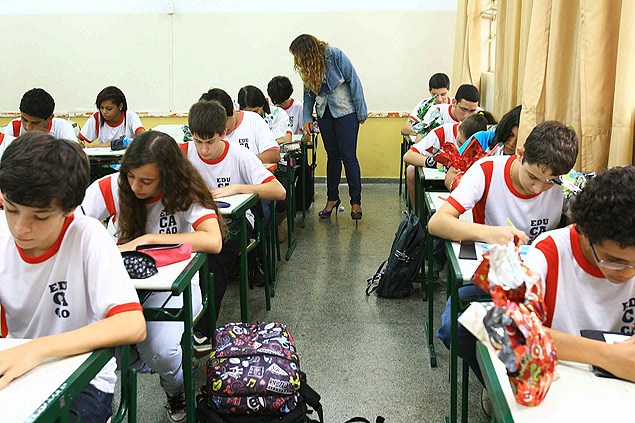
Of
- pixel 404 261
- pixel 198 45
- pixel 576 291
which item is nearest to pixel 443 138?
pixel 404 261

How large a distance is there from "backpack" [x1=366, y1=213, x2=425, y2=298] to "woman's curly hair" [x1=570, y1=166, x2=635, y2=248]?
204 centimetres

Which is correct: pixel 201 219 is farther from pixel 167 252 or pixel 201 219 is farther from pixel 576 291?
pixel 576 291

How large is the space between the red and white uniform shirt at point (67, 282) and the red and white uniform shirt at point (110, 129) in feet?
11.0

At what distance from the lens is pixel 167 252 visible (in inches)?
74.9

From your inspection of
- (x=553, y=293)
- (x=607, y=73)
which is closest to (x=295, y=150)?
(x=607, y=73)

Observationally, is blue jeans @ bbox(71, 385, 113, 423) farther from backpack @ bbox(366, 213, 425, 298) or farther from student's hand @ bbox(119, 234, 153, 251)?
backpack @ bbox(366, 213, 425, 298)

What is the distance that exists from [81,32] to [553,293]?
6911 mm

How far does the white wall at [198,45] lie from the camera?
6801 millimetres

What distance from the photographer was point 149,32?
273 inches

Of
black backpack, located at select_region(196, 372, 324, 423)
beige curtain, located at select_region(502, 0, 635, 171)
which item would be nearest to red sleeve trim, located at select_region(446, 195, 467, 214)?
beige curtain, located at select_region(502, 0, 635, 171)

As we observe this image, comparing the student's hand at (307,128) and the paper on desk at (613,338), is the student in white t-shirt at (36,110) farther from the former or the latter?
the paper on desk at (613,338)

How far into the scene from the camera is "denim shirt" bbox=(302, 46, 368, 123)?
479 cm

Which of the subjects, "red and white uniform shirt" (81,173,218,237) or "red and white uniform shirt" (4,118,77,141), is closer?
"red and white uniform shirt" (81,173,218,237)

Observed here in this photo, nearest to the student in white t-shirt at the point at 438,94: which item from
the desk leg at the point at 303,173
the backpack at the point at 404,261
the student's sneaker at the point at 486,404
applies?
the desk leg at the point at 303,173
